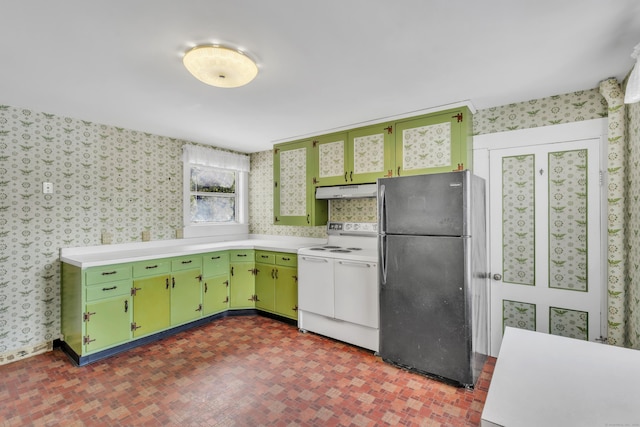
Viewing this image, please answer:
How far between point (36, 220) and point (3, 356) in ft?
4.14

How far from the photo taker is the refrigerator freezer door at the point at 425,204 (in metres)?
2.31

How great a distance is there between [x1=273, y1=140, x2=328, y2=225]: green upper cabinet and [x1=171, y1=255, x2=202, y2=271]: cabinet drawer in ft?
3.74

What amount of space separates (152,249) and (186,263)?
51cm

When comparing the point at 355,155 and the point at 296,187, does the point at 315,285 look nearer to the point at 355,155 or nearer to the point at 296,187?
the point at 296,187

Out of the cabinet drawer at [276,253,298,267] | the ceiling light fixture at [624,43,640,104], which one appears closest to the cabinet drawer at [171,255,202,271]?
the cabinet drawer at [276,253,298,267]

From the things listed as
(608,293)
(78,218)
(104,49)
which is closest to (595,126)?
(608,293)

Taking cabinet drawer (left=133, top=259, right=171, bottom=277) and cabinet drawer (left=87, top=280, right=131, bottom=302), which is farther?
cabinet drawer (left=133, top=259, right=171, bottom=277)

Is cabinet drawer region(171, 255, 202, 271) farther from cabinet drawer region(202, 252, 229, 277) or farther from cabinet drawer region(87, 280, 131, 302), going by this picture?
cabinet drawer region(87, 280, 131, 302)

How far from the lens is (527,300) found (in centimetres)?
270

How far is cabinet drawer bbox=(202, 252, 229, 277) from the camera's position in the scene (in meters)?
3.66

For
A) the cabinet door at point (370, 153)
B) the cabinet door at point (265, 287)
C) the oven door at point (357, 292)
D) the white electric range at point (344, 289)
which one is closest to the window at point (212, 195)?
the cabinet door at point (265, 287)

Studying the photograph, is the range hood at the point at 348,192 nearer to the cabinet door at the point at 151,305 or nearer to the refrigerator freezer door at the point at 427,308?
the refrigerator freezer door at the point at 427,308

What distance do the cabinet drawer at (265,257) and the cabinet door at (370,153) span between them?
4.48ft

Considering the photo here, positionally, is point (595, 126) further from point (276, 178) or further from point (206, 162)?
point (206, 162)
